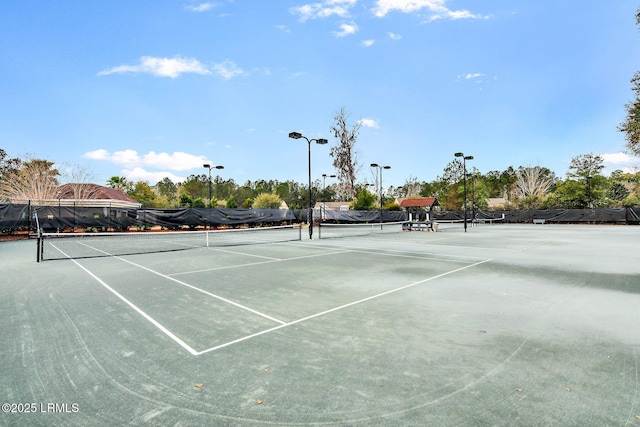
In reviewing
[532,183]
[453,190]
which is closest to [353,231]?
[453,190]

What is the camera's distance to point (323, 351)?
378 cm

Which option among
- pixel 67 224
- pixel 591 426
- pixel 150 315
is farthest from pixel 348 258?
pixel 67 224

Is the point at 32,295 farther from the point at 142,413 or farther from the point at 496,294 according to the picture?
the point at 496,294

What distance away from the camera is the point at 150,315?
5.18 meters

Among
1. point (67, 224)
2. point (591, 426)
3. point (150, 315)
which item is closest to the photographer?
point (591, 426)

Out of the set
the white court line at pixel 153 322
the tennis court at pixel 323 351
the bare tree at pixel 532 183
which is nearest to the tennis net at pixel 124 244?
the tennis court at pixel 323 351

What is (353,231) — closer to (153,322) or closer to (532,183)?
(153,322)

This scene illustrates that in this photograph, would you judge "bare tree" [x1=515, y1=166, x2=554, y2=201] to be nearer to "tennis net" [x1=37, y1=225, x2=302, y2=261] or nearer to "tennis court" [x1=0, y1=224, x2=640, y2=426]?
"tennis net" [x1=37, y1=225, x2=302, y2=261]

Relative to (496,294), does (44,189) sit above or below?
above

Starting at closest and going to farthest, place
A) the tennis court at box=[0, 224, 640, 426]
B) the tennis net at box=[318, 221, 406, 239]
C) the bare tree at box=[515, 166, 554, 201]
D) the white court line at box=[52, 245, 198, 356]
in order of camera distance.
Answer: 1. the tennis court at box=[0, 224, 640, 426]
2. the white court line at box=[52, 245, 198, 356]
3. the tennis net at box=[318, 221, 406, 239]
4. the bare tree at box=[515, 166, 554, 201]

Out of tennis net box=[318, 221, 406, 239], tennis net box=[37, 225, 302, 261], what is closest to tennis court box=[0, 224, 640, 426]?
tennis net box=[37, 225, 302, 261]

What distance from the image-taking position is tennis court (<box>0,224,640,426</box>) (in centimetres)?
268

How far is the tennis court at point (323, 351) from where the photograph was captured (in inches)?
105

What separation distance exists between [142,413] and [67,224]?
2671cm
